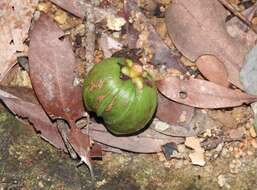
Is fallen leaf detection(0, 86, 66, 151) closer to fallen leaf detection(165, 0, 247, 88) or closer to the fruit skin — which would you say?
the fruit skin

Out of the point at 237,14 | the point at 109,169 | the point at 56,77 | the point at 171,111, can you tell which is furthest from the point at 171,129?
the point at 237,14

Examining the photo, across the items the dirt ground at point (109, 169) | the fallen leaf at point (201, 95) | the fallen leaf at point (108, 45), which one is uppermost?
the fallen leaf at point (108, 45)

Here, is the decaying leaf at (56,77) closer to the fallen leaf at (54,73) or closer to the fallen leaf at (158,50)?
the fallen leaf at (54,73)

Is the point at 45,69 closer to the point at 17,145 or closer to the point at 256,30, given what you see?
the point at 17,145

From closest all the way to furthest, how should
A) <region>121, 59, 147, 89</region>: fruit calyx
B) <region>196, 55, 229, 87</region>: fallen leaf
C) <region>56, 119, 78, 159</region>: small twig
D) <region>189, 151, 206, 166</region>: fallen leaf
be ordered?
<region>121, 59, 147, 89</region>: fruit calyx, <region>56, 119, 78, 159</region>: small twig, <region>189, 151, 206, 166</region>: fallen leaf, <region>196, 55, 229, 87</region>: fallen leaf

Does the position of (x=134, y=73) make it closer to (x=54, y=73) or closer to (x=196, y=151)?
(x=54, y=73)

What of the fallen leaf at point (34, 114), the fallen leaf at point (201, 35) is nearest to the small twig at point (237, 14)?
the fallen leaf at point (201, 35)

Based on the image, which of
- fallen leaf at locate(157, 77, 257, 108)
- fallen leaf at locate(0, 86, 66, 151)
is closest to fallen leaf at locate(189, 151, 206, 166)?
fallen leaf at locate(157, 77, 257, 108)
